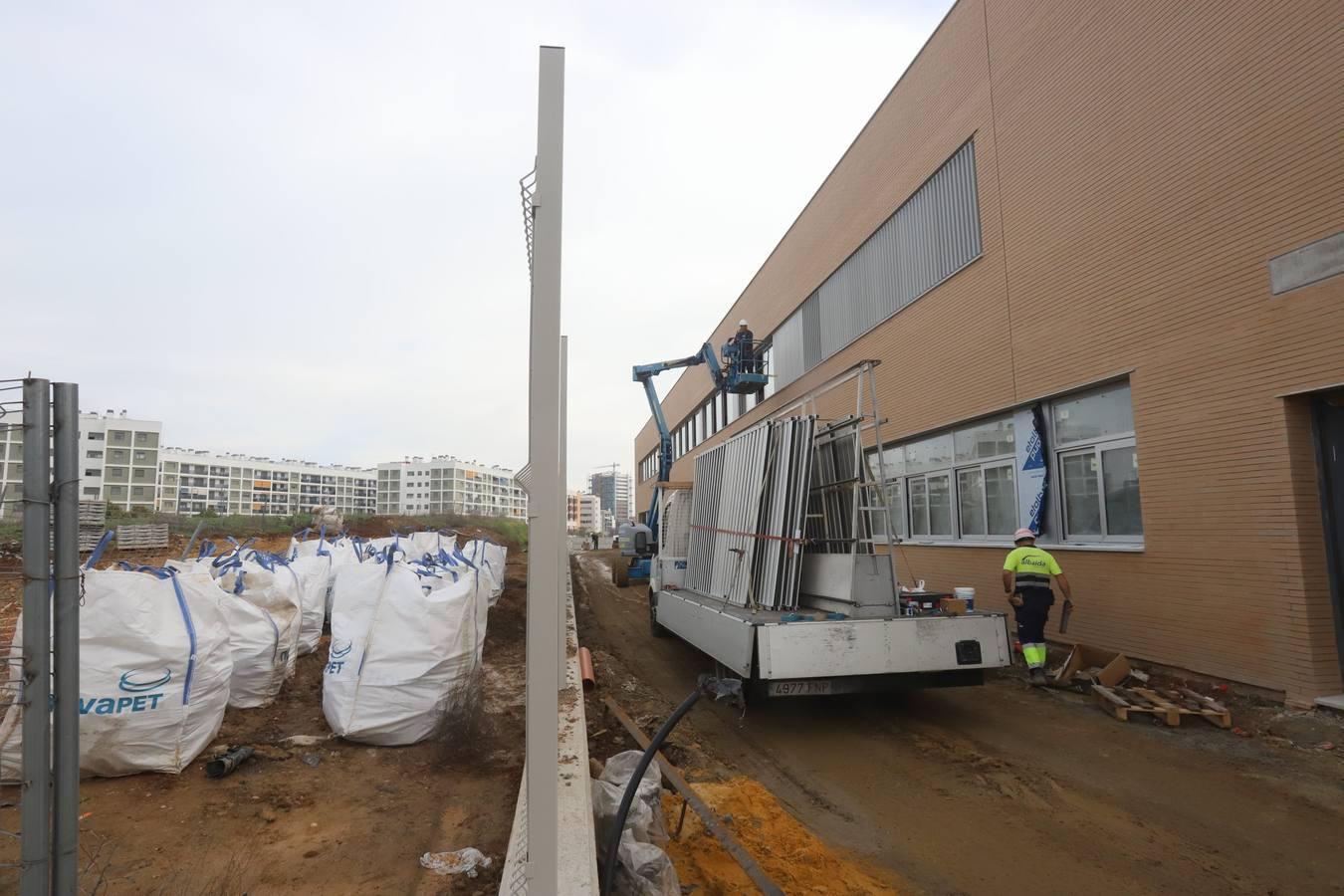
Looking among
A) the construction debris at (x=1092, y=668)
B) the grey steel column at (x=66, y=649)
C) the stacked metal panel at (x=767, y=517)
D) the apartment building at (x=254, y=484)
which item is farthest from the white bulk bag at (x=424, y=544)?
the apartment building at (x=254, y=484)

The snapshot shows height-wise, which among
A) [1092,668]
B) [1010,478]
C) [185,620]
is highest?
[1010,478]

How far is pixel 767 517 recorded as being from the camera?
7.36m

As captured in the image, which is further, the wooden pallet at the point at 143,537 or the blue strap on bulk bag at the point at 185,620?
the wooden pallet at the point at 143,537

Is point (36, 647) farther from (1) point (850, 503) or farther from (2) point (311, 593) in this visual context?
(2) point (311, 593)

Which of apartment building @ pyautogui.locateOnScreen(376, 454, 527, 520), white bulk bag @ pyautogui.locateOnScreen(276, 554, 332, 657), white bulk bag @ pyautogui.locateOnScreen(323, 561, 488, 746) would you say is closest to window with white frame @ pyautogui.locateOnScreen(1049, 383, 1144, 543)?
white bulk bag @ pyautogui.locateOnScreen(323, 561, 488, 746)

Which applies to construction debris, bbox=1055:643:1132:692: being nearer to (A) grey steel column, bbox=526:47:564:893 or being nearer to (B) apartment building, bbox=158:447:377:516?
(A) grey steel column, bbox=526:47:564:893

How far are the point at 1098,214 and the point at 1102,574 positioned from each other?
13.3ft

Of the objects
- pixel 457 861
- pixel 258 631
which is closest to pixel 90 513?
pixel 258 631

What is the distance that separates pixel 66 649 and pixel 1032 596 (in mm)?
7968

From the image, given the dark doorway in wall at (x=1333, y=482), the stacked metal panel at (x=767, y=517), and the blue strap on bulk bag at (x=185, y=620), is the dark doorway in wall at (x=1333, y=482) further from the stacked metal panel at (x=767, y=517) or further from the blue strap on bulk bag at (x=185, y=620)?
the blue strap on bulk bag at (x=185, y=620)

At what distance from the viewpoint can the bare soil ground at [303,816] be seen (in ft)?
10.7

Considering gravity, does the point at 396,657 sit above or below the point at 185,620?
below

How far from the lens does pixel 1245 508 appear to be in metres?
6.65

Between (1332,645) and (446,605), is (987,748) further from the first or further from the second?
(446,605)
